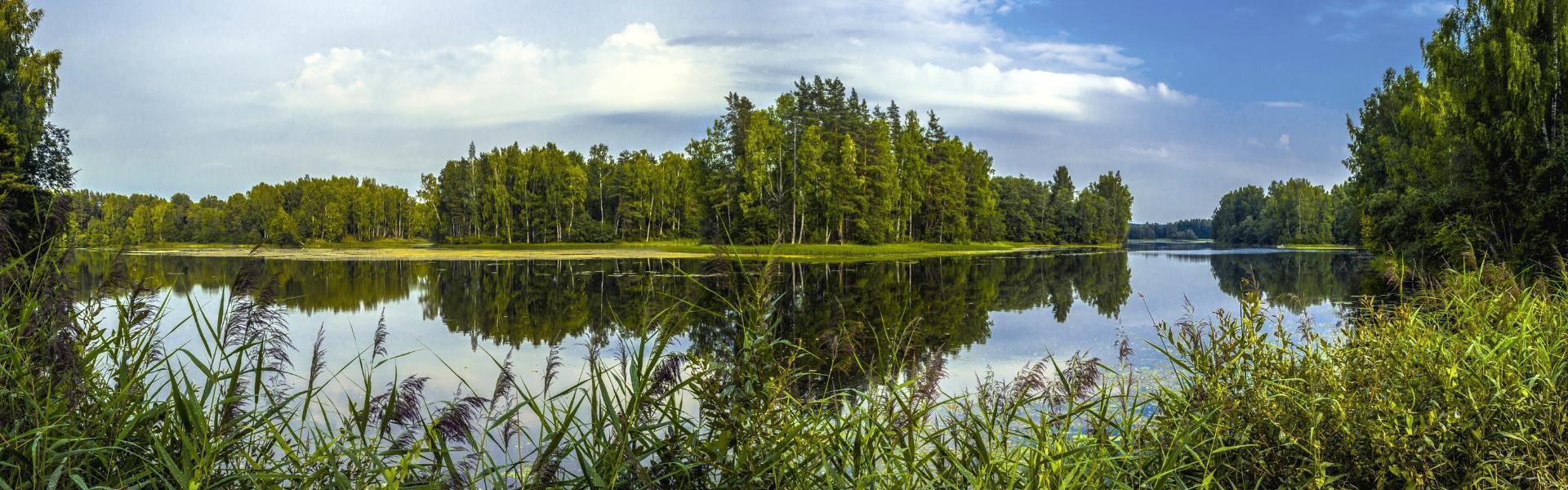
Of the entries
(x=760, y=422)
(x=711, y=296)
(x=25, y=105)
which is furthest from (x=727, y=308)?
(x=25, y=105)

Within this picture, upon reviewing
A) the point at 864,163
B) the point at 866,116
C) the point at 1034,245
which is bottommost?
the point at 1034,245

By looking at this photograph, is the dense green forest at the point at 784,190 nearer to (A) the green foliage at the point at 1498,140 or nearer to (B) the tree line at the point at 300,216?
(B) the tree line at the point at 300,216

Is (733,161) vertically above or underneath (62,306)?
above

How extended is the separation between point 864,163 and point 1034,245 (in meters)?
41.1

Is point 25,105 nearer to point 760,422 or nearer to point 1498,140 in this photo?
point 760,422

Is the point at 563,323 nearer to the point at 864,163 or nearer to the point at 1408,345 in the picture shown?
the point at 1408,345

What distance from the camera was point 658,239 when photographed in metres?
88.1

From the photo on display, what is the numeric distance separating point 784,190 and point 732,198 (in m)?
4.62

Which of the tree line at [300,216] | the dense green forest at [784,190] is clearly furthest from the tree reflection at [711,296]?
the tree line at [300,216]

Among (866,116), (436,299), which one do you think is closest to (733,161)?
(866,116)

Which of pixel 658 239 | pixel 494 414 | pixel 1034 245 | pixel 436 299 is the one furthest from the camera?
pixel 1034 245

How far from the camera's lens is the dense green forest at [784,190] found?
192 ft

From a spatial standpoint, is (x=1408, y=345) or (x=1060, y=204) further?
(x=1060, y=204)

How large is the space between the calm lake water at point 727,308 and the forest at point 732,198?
15.4 m
